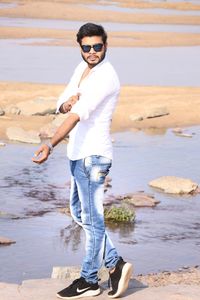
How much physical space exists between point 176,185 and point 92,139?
611 centimetres

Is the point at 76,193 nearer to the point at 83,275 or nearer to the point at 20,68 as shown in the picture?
the point at 83,275

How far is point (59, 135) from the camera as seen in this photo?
6.52 metres

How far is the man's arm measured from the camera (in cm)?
647

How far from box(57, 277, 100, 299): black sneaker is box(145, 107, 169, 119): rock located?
450 inches

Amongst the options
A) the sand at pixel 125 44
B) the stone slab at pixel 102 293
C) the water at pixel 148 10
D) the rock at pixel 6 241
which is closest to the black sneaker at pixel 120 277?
the stone slab at pixel 102 293

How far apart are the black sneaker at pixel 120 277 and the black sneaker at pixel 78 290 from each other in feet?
0.47

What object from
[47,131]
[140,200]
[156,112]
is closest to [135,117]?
[156,112]

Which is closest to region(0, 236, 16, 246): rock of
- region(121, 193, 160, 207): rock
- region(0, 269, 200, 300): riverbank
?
region(121, 193, 160, 207): rock

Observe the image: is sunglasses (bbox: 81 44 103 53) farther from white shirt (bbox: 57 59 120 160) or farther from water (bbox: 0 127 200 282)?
water (bbox: 0 127 200 282)

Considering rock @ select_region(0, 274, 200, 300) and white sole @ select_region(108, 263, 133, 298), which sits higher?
white sole @ select_region(108, 263, 133, 298)

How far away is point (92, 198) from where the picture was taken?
6852 millimetres

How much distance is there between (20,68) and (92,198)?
60.4 feet

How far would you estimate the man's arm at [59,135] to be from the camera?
6.47 m

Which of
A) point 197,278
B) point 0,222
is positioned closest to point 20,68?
point 0,222
